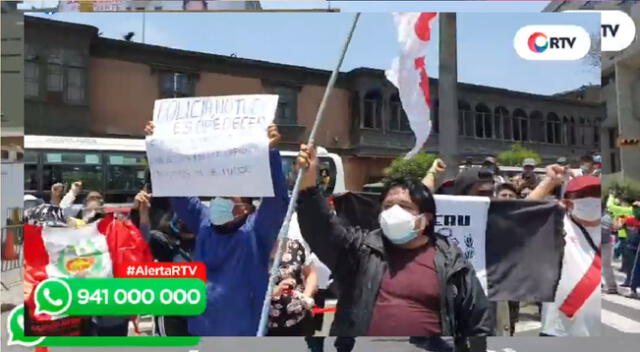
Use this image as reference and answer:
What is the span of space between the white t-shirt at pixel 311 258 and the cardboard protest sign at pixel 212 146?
0.21 meters

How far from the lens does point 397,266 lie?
341 cm

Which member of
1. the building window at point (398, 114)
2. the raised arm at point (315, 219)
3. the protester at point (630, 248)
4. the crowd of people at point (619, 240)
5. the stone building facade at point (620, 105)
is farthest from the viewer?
the protester at point (630, 248)

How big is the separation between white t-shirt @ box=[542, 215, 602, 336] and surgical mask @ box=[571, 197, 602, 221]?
54 mm

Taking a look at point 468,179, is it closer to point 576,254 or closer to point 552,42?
point 576,254

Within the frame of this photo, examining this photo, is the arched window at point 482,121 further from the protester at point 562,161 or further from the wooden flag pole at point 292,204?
the wooden flag pole at point 292,204

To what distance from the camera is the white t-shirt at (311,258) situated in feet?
11.2

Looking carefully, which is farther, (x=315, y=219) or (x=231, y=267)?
(x=231, y=267)

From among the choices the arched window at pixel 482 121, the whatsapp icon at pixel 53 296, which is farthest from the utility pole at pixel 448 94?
the whatsapp icon at pixel 53 296

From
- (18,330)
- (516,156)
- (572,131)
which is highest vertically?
Result: (572,131)

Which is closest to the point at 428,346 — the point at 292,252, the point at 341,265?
the point at 341,265

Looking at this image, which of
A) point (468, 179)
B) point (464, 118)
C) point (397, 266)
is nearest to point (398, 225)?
point (397, 266)

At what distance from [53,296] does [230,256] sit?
0.98 metres

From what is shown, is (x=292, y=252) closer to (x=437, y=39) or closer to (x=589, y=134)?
(x=437, y=39)

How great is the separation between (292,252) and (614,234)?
Result: 2050 mm
